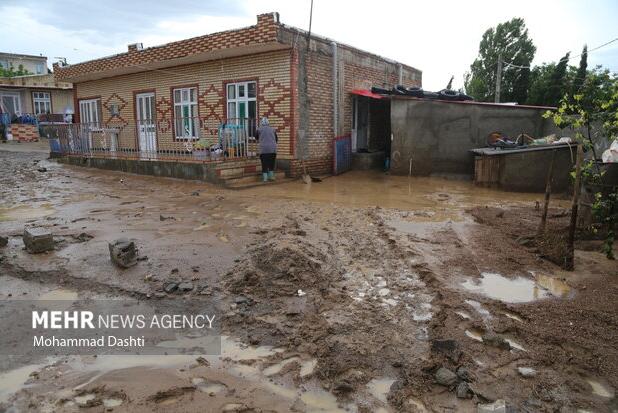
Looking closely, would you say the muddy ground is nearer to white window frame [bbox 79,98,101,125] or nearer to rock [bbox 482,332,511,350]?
rock [bbox 482,332,511,350]

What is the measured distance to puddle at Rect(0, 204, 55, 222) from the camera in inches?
267

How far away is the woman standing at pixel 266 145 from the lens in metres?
10.1

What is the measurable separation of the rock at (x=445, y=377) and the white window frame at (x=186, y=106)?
11.4 meters

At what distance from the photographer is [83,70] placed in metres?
15.5

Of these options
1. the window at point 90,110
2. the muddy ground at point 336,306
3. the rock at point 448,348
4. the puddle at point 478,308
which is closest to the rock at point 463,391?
the muddy ground at point 336,306

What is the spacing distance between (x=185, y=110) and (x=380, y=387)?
1258 centimetres

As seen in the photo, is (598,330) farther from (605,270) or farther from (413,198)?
(413,198)

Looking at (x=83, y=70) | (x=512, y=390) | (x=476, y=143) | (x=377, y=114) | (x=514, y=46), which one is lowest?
(x=512, y=390)

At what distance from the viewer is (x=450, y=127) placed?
38.1 ft

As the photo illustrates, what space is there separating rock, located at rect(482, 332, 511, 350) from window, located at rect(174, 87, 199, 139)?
36.9ft

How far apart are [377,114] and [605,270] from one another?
11138 mm

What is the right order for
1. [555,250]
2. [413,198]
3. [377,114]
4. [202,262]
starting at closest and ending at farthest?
[202,262], [555,250], [413,198], [377,114]

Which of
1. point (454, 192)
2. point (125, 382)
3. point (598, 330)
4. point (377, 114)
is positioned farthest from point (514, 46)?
point (125, 382)

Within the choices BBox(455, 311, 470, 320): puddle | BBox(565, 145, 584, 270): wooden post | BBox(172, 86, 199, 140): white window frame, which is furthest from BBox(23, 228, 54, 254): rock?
BBox(172, 86, 199, 140): white window frame
